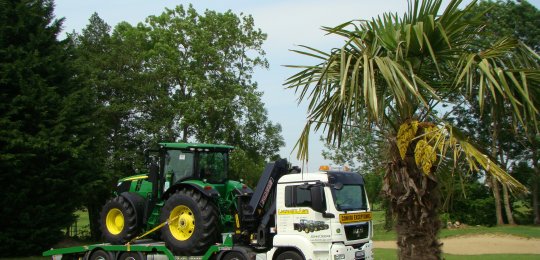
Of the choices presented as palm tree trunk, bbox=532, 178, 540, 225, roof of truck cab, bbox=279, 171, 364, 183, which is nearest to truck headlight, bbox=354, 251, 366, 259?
roof of truck cab, bbox=279, 171, 364, 183

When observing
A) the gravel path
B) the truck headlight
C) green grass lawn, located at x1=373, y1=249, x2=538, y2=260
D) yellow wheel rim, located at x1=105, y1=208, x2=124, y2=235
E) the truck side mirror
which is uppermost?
the truck side mirror

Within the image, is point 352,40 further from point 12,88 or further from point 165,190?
point 12,88

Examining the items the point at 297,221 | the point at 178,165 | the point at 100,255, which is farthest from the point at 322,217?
the point at 100,255

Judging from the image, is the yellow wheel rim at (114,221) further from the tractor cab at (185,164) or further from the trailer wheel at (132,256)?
the tractor cab at (185,164)

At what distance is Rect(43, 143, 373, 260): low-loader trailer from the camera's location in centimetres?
1130

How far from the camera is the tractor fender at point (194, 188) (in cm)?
1284

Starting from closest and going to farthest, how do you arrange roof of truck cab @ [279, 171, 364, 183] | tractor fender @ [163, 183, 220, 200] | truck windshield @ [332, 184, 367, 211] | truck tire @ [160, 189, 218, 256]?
truck windshield @ [332, 184, 367, 211]
roof of truck cab @ [279, 171, 364, 183]
truck tire @ [160, 189, 218, 256]
tractor fender @ [163, 183, 220, 200]

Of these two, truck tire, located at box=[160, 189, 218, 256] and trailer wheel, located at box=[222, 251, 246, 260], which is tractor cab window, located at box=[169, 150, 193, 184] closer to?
truck tire, located at box=[160, 189, 218, 256]

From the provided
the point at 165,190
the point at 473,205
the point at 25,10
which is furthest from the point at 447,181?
the point at 473,205

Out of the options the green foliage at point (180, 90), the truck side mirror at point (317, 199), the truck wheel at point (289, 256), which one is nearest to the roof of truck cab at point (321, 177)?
the truck side mirror at point (317, 199)

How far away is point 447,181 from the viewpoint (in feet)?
27.9

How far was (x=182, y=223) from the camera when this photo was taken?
43.2 feet

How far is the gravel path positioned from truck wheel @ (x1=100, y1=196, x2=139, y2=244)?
11.6m

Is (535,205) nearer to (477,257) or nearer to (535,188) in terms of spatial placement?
(535,188)
